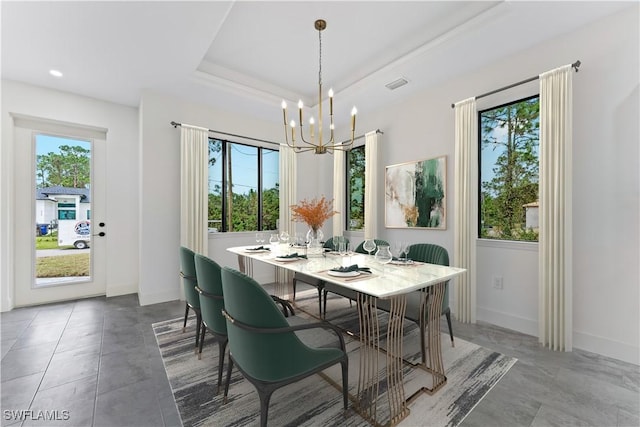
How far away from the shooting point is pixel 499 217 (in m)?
3.17

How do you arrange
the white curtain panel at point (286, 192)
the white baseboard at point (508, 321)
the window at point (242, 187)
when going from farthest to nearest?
the white curtain panel at point (286, 192) < the window at point (242, 187) < the white baseboard at point (508, 321)

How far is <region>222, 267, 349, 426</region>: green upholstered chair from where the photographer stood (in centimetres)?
136

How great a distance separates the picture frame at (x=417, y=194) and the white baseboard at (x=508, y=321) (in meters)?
1.10

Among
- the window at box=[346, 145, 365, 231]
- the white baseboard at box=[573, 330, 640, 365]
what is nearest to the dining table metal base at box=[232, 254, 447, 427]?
the white baseboard at box=[573, 330, 640, 365]

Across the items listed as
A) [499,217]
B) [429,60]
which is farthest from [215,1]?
[499,217]

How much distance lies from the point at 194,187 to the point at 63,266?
2131 millimetres

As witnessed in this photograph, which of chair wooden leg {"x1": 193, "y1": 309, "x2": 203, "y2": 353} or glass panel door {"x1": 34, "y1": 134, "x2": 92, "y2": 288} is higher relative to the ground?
glass panel door {"x1": 34, "y1": 134, "x2": 92, "y2": 288}

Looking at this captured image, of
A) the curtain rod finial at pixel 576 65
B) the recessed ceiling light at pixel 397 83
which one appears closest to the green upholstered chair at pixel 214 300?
the recessed ceiling light at pixel 397 83

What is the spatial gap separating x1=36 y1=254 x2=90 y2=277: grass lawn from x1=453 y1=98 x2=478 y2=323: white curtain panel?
519cm

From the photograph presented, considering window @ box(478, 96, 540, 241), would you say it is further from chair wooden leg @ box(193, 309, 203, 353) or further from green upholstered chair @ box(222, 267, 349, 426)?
chair wooden leg @ box(193, 309, 203, 353)

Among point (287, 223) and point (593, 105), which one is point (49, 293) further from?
point (593, 105)

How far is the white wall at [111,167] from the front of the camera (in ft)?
11.2

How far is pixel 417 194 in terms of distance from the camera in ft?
12.6

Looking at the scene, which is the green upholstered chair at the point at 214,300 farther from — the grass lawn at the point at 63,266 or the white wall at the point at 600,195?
the grass lawn at the point at 63,266
